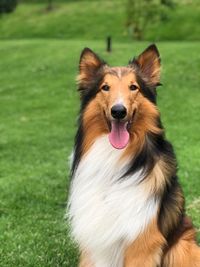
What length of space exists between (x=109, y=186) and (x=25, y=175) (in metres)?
5.09

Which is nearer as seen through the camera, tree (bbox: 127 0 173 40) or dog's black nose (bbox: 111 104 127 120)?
dog's black nose (bbox: 111 104 127 120)

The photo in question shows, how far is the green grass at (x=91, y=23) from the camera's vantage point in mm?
39844

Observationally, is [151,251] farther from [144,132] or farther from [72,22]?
[72,22]

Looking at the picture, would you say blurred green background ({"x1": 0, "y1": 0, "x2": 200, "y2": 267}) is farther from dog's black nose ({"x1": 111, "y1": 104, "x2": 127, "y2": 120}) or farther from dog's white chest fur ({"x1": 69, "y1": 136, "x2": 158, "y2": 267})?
dog's black nose ({"x1": 111, "y1": 104, "x2": 127, "y2": 120})

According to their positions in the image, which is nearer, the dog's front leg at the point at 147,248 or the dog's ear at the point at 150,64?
the dog's front leg at the point at 147,248

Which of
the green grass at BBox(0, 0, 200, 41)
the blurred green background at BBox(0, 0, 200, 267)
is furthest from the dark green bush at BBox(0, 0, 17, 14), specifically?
the blurred green background at BBox(0, 0, 200, 267)

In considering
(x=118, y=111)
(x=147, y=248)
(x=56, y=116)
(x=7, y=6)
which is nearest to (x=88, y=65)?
(x=118, y=111)

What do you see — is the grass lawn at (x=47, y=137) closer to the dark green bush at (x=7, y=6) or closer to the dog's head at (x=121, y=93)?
the dog's head at (x=121, y=93)

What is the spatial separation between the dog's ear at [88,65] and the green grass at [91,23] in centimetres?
3321

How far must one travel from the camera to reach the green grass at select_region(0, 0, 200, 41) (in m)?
39.8

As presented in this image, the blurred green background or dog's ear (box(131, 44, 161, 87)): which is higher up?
dog's ear (box(131, 44, 161, 87))

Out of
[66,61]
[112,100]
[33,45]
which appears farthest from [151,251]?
[33,45]

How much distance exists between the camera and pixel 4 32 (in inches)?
1900

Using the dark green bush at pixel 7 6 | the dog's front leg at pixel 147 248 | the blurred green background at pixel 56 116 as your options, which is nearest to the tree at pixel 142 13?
the blurred green background at pixel 56 116
